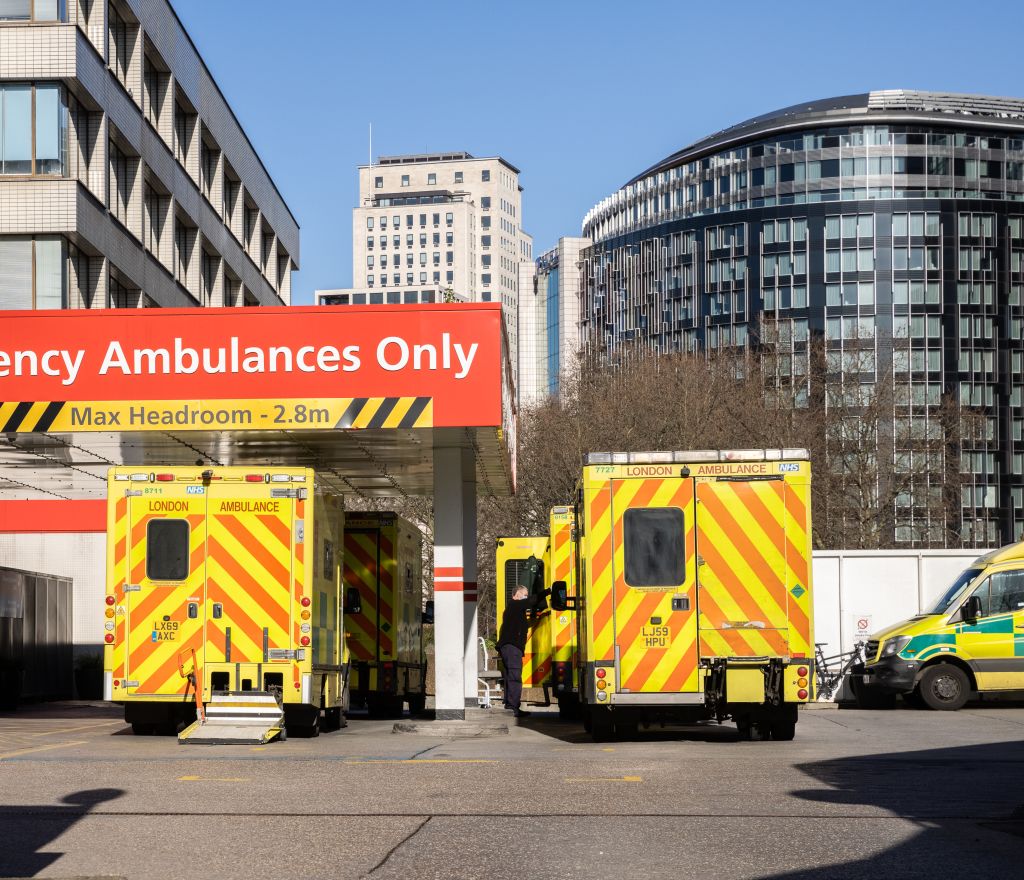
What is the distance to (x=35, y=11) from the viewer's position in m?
33.1

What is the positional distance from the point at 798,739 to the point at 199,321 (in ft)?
26.7

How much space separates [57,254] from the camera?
32.8m

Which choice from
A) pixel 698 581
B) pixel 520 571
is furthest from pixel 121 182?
pixel 698 581

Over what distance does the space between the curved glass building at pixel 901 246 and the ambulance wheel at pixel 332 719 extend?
8839 centimetres

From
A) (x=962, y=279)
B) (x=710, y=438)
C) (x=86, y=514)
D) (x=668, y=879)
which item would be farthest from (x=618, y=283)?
(x=668, y=879)

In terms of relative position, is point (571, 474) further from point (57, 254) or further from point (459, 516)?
point (459, 516)

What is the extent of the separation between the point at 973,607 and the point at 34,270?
1946 cm

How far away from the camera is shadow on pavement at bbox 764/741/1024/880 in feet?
26.4

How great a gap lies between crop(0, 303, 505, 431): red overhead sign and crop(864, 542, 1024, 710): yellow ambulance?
10877 mm

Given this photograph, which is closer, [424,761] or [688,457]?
[424,761]

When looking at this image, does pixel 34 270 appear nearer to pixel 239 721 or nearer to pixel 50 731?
pixel 50 731

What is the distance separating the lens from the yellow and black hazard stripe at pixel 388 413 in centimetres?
1822

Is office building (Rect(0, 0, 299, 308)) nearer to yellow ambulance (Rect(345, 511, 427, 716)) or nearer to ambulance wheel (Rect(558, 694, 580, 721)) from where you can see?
yellow ambulance (Rect(345, 511, 427, 716))

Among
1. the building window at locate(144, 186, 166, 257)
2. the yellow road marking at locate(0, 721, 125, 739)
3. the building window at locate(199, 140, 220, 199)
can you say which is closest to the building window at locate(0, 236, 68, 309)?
the building window at locate(144, 186, 166, 257)
